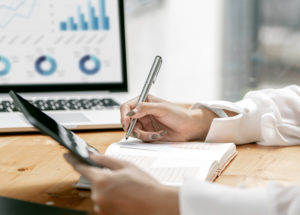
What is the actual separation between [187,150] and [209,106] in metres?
0.17

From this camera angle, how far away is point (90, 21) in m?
1.32

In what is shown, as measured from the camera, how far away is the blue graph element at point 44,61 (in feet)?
4.32

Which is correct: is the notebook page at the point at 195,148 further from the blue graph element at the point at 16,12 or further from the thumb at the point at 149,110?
the blue graph element at the point at 16,12

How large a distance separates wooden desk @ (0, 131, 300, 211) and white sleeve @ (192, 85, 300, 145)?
3cm

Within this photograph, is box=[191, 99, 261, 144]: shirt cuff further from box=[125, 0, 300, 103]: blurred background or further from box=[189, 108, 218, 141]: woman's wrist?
box=[125, 0, 300, 103]: blurred background

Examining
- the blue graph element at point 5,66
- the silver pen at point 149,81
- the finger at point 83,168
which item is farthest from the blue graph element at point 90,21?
the finger at point 83,168

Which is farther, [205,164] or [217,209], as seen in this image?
[205,164]

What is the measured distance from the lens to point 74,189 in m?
0.58

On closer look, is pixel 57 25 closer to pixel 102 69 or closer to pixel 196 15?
pixel 102 69

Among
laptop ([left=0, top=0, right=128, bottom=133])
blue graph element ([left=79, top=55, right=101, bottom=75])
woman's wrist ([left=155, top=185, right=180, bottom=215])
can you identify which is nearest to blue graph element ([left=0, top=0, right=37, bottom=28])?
laptop ([left=0, top=0, right=128, bottom=133])

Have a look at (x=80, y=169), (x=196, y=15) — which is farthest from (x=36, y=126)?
(x=196, y=15)

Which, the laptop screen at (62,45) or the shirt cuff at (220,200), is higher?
the laptop screen at (62,45)

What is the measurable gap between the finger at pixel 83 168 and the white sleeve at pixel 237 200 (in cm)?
11

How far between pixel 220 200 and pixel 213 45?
3.60 ft
